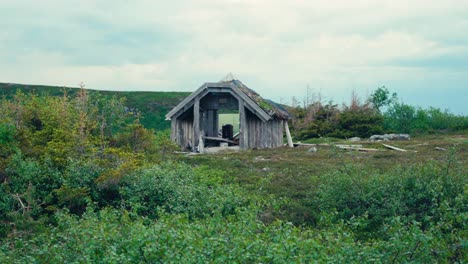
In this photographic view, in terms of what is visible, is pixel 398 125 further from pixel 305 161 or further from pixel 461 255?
pixel 461 255

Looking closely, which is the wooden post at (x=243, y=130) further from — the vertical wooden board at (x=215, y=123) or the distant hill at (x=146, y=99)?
the distant hill at (x=146, y=99)

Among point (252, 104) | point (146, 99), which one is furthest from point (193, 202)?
point (146, 99)

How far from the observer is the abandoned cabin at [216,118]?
2183 cm

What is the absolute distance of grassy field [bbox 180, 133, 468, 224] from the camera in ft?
37.2

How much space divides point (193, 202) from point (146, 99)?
32590 mm

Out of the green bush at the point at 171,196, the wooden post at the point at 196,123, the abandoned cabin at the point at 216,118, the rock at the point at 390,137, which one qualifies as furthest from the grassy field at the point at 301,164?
the rock at the point at 390,137

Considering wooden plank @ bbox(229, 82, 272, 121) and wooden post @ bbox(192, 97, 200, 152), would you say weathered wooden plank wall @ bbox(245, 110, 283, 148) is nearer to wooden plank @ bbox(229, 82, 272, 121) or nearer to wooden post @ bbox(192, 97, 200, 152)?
wooden plank @ bbox(229, 82, 272, 121)

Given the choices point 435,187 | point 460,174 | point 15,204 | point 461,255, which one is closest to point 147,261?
point 461,255

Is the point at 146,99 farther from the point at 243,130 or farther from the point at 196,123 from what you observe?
the point at 243,130

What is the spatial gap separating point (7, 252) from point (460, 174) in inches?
284

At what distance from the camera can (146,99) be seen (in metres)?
42.3

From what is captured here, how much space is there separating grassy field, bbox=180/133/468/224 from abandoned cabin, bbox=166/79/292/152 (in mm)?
1223

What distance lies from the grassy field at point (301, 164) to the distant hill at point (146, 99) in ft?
57.8

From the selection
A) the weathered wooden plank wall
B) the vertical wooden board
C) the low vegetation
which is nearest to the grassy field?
the low vegetation
